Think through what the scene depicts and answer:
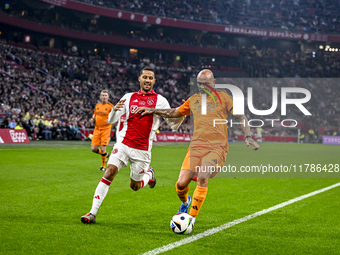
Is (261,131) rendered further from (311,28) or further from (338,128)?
(311,28)

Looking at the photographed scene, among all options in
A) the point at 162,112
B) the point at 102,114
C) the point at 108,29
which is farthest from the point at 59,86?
the point at 162,112

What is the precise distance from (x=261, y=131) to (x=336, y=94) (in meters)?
15.7

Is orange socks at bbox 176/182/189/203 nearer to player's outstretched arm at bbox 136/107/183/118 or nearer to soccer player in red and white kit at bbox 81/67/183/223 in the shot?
soccer player in red and white kit at bbox 81/67/183/223

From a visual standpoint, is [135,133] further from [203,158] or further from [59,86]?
[59,86]

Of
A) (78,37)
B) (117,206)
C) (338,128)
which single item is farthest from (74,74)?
(117,206)

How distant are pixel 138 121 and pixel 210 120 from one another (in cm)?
124

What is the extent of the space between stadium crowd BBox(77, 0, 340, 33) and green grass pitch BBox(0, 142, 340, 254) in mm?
45422

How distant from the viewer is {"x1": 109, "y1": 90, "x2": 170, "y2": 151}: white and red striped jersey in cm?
612

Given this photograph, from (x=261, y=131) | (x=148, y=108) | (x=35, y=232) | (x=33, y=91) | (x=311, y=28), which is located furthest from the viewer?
(x=311, y=28)

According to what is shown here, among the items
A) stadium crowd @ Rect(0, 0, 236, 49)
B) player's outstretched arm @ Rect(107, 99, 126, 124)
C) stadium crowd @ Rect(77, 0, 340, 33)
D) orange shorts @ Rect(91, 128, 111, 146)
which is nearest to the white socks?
player's outstretched arm @ Rect(107, 99, 126, 124)

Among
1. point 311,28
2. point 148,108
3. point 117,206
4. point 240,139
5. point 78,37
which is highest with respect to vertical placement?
point 311,28

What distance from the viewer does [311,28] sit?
6019cm

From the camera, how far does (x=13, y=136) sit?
2308cm

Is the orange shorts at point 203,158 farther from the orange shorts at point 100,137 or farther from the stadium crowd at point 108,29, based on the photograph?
the stadium crowd at point 108,29
